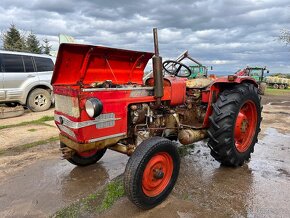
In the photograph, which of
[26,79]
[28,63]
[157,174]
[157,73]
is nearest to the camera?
[157,174]

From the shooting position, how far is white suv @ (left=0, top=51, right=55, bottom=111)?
859cm

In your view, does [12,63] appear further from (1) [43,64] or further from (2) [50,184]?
(2) [50,184]

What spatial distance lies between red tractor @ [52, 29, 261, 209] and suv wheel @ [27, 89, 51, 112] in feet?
19.1

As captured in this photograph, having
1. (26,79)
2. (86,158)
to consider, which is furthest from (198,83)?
(26,79)

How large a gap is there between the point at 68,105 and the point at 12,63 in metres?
6.63

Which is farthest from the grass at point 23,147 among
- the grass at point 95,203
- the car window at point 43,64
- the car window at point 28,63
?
the car window at point 43,64

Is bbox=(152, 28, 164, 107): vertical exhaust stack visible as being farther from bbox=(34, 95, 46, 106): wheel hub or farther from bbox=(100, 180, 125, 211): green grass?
bbox=(34, 95, 46, 106): wheel hub

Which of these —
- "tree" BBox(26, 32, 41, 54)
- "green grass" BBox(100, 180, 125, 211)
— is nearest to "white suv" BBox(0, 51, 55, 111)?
"green grass" BBox(100, 180, 125, 211)

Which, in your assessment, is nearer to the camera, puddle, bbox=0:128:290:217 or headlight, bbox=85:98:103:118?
headlight, bbox=85:98:103:118

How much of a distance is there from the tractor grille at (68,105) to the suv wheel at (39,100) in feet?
20.9

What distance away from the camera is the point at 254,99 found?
14.2ft

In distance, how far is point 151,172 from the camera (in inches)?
124

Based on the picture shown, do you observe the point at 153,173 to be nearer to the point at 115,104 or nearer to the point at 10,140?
the point at 115,104

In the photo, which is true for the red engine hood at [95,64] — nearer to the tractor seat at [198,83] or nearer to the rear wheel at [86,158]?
the tractor seat at [198,83]
